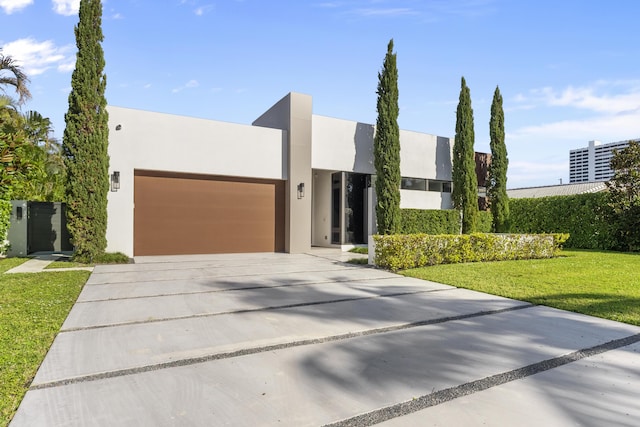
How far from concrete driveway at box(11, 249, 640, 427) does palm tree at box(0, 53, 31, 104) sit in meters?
13.3

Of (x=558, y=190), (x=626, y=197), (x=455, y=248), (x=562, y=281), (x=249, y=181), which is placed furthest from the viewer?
(x=558, y=190)

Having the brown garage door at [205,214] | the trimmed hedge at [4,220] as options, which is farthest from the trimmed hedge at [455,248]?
the trimmed hedge at [4,220]

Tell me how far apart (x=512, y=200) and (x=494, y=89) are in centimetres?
526

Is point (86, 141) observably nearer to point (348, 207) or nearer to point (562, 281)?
point (348, 207)

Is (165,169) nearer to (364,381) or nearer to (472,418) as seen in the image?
(364,381)

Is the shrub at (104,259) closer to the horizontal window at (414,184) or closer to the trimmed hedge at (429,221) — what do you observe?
the trimmed hedge at (429,221)

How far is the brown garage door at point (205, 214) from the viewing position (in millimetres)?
11289

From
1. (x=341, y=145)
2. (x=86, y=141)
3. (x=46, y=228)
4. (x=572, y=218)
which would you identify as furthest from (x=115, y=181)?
(x=572, y=218)

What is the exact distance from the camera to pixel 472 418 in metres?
2.20

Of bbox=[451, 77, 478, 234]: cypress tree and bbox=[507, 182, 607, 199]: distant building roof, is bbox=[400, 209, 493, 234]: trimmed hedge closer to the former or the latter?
bbox=[451, 77, 478, 234]: cypress tree

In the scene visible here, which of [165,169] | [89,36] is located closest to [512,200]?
[165,169]

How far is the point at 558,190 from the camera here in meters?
23.8

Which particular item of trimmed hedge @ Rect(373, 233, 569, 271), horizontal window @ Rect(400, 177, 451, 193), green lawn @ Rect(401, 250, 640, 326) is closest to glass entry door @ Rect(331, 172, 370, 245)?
horizontal window @ Rect(400, 177, 451, 193)

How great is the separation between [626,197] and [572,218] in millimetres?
1960
